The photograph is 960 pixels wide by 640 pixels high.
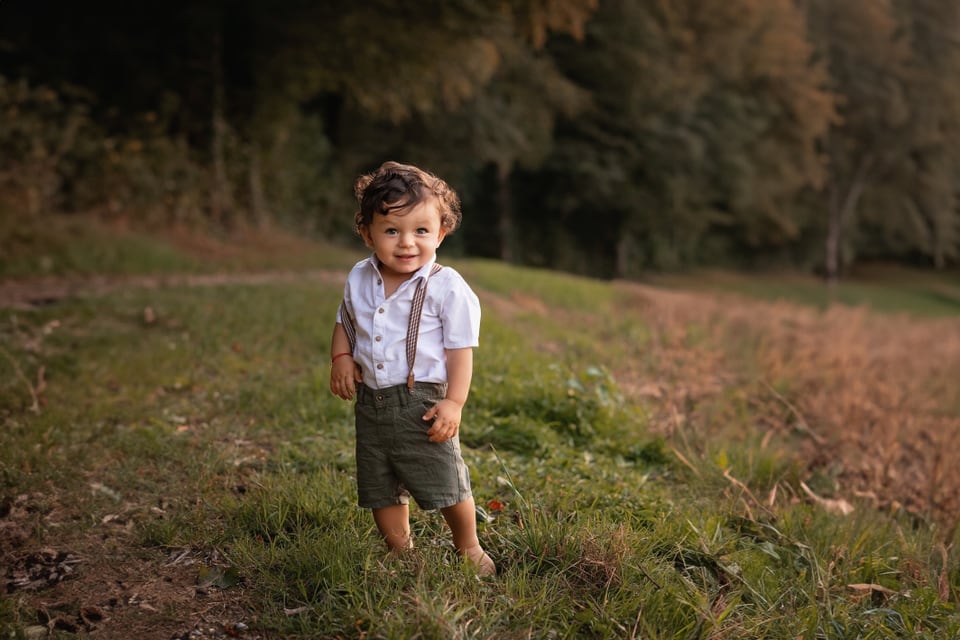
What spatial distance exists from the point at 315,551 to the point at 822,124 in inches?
1192

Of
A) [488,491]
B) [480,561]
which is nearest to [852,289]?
[488,491]

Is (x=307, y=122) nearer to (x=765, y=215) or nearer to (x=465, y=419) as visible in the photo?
(x=465, y=419)

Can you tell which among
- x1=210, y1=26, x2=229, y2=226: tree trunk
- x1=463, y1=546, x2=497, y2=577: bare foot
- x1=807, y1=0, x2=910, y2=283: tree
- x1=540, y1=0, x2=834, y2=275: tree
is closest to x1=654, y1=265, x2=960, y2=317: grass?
x1=540, y1=0, x2=834, y2=275: tree

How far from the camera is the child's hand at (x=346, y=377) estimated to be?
10.5 ft

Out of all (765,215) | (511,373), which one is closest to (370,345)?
(511,373)

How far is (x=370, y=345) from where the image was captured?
3.15 m

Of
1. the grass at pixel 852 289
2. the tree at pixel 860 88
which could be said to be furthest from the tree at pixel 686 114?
the tree at pixel 860 88

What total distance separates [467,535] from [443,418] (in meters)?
0.56

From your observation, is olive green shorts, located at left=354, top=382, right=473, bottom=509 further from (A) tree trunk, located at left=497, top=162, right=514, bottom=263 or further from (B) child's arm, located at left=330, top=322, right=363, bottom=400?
(A) tree trunk, located at left=497, top=162, right=514, bottom=263

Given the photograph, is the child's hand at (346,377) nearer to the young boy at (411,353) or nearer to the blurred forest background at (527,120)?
the young boy at (411,353)

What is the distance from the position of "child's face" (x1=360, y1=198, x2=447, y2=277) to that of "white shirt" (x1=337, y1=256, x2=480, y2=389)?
6cm

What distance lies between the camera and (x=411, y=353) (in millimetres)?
3109

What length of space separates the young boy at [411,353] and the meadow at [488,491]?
1.17 feet

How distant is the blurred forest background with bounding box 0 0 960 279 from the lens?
1495 centimetres
